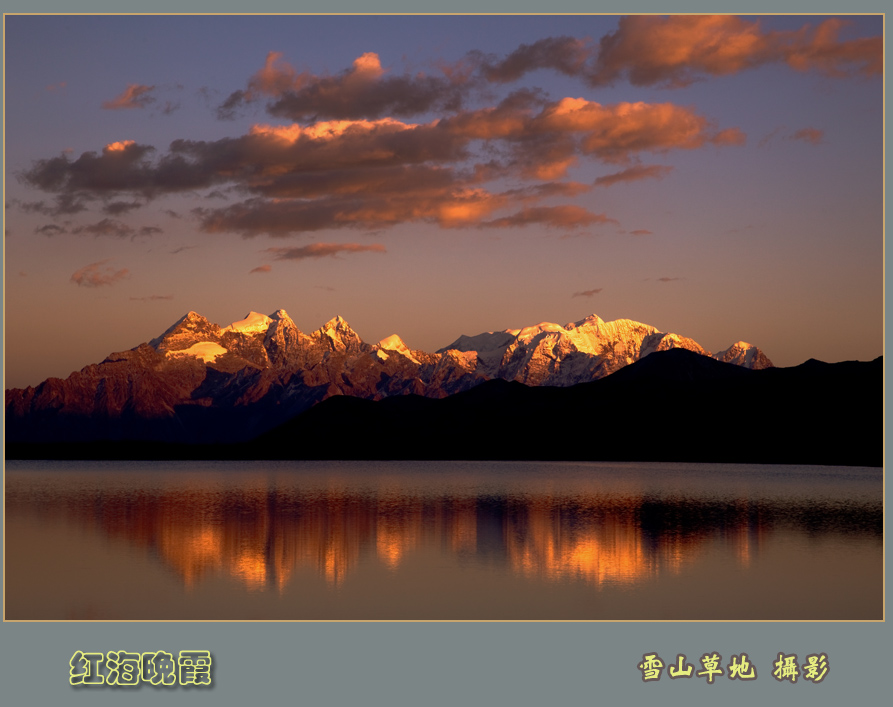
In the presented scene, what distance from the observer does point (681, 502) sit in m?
113

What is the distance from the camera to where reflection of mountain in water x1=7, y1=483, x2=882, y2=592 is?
58.3m

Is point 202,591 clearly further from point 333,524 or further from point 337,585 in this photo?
point 333,524

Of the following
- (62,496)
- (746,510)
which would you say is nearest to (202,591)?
(746,510)

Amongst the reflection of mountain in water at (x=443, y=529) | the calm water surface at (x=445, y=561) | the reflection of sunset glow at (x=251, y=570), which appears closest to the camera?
the calm water surface at (x=445, y=561)

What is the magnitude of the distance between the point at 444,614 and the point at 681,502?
72.5m

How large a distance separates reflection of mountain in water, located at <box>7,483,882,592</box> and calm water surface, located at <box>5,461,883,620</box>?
8.8 inches

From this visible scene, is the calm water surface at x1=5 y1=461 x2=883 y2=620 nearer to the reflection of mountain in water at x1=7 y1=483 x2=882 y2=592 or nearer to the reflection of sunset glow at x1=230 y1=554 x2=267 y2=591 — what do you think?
the reflection of sunset glow at x1=230 y1=554 x2=267 y2=591

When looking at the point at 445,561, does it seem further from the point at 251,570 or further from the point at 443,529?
the point at 443,529

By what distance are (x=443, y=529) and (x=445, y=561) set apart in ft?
58.5

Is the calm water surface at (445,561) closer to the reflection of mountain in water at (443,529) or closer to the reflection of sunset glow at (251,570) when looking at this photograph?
the reflection of sunset glow at (251,570)

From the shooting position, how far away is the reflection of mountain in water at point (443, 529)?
→ 191 feet

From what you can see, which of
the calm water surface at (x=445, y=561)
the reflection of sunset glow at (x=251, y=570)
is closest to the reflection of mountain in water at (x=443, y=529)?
the reflection of sunset glow at (x=251, y=570)

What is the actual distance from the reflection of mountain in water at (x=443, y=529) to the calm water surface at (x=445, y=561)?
0.73ft

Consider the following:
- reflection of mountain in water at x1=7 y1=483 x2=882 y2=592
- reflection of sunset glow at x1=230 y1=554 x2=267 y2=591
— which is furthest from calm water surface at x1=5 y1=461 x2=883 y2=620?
reflection of mountain in water at x1=7 y1=483 x2=882 y2=592
